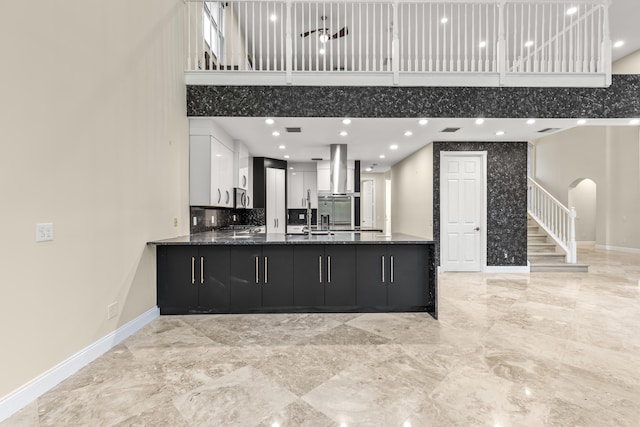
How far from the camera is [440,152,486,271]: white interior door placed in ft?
19.6

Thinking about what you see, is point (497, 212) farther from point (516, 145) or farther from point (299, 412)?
point (299, 412)

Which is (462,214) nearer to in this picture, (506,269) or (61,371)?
(506,269)

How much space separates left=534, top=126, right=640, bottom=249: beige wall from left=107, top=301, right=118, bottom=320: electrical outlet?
11654 millimetres

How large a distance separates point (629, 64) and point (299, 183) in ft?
28.7

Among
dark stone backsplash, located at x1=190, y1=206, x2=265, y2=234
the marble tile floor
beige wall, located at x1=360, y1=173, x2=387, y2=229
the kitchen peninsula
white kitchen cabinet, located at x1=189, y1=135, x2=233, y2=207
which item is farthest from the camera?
beige wall, located at x1=360, y1=173, x2=387, y2=229

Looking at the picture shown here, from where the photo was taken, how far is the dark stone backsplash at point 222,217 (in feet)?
15.0

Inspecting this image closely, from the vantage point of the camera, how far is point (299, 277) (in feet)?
11.8

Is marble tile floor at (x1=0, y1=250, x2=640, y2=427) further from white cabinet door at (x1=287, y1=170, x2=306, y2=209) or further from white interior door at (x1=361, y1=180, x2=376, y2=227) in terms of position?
white interior door at (x1=361, y1=180, x2=376, y2=227)

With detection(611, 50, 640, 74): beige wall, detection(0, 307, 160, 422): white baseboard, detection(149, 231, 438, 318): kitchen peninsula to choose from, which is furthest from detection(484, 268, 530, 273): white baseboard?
detection(611, 50, 640, 74): beige wall

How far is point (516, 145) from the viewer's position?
19.5 feet

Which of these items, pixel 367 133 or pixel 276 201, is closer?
pixel 367 133

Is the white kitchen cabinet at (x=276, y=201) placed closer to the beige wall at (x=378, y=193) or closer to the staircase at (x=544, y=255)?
the beige wall at (x=378, y=193)

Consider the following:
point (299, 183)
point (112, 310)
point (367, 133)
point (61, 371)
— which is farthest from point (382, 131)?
point (61, 371)

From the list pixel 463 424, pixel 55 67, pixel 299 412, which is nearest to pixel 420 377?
pixel 463 424
